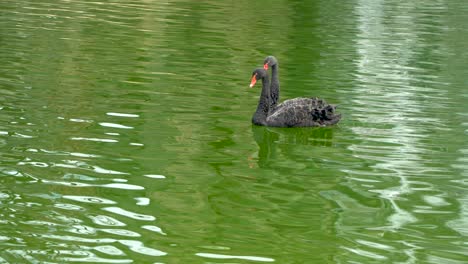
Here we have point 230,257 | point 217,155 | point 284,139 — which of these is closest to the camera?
point 230,257

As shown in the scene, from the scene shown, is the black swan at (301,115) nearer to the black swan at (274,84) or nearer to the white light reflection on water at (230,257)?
the black swan at (274,84)

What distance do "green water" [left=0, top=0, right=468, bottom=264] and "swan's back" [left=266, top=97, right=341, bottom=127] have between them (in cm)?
16

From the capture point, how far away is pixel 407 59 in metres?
23.4

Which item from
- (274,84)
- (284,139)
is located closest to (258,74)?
(274,84)

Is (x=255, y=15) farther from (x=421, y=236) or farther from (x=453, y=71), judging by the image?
(x=421, y=236)

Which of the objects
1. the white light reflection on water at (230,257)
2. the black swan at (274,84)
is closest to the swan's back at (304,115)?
the black swan at (274,84)

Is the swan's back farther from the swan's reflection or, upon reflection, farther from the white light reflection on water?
the white light reflection on water

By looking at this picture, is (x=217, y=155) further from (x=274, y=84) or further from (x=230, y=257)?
(x=230, y=257)

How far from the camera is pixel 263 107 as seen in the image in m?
14.8

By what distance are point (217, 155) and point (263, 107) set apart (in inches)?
96.5

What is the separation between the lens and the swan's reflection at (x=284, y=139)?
42.9 ft

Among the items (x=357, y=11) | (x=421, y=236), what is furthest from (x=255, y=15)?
(x=421, y=236)

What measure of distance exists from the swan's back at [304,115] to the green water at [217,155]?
0.52 ft

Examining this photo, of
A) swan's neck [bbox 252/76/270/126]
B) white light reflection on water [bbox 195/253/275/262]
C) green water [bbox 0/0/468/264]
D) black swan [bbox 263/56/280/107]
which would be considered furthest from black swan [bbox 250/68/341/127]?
white light reflection on water [bbox 195/253/275/262]
